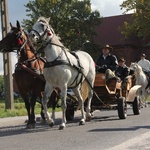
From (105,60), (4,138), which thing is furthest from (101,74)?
(4,138)

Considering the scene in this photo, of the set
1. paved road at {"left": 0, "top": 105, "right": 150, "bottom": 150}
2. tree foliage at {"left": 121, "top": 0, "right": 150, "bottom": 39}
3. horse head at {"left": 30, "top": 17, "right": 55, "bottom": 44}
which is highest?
tree foliage at {"left": 121, "top": 0, "right": 150, "bottom": 39}

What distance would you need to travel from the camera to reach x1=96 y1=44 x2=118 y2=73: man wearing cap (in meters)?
12.2

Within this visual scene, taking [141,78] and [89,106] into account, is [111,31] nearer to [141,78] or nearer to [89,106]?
[141,78]

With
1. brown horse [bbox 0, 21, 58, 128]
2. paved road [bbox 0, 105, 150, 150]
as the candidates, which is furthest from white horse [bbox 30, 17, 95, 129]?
paved road [bbox 0, 105, 150, 150]

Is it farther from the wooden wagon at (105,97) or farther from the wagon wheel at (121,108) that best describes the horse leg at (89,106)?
the wagon wheel at (121,108)

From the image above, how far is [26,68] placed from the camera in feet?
32.3

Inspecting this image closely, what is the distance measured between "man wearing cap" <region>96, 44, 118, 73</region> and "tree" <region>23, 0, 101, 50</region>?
3708cm

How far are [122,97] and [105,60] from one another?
54.9 inches

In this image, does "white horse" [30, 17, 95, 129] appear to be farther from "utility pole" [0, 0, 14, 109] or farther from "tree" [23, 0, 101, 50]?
"tree" [23, 0, 101, 50]

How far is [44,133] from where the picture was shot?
884 centimetres

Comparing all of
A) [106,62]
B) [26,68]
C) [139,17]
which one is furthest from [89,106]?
[139,17]

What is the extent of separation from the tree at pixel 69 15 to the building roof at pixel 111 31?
7991 mm

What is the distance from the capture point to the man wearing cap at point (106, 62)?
1222 cm

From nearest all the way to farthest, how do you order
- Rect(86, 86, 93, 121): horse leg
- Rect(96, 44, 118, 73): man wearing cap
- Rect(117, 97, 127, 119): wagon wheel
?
Rect(86, 86, 93, 121): horse leg < Rect(117, 97, 127, 119): wagon wheel < Rect(96, 44, 118, 73): man wearing cap
